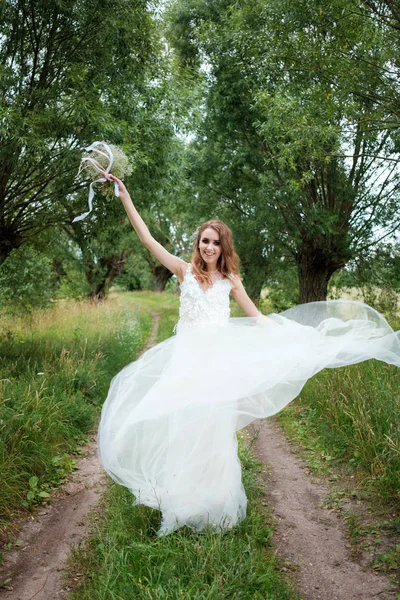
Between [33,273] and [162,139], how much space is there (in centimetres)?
560

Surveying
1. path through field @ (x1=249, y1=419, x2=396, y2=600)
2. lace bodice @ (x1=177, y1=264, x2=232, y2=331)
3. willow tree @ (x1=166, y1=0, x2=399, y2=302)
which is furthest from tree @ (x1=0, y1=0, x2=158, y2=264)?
path through field @ (x1=249, y1=419, x2=396, y2=600)

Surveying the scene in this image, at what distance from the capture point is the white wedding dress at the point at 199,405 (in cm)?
386

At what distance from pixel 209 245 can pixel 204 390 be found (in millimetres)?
1333

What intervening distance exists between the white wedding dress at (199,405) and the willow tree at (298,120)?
4128mm

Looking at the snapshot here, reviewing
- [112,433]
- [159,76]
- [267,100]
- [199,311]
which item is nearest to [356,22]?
[267,100]

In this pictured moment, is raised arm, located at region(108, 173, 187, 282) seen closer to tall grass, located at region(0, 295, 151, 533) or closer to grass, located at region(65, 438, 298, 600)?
grass, located at region(65, 438, 298, 600)

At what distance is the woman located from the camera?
3869mm

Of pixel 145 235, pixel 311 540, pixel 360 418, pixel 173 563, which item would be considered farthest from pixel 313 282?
pixel 173 563

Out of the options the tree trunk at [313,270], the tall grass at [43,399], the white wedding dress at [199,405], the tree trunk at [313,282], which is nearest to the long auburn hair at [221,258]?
the white wedding dress at [199,405]

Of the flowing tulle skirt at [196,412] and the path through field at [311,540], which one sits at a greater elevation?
the flowing tulle skirt at [196,412]

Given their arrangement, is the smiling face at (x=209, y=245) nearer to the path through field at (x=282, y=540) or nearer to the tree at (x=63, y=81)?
the path through field at (x=282, y=540)

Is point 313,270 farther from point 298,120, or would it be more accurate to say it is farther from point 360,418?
point 360,418

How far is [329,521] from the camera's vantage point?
4469 mm

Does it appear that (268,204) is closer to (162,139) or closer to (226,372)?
(162,139)
